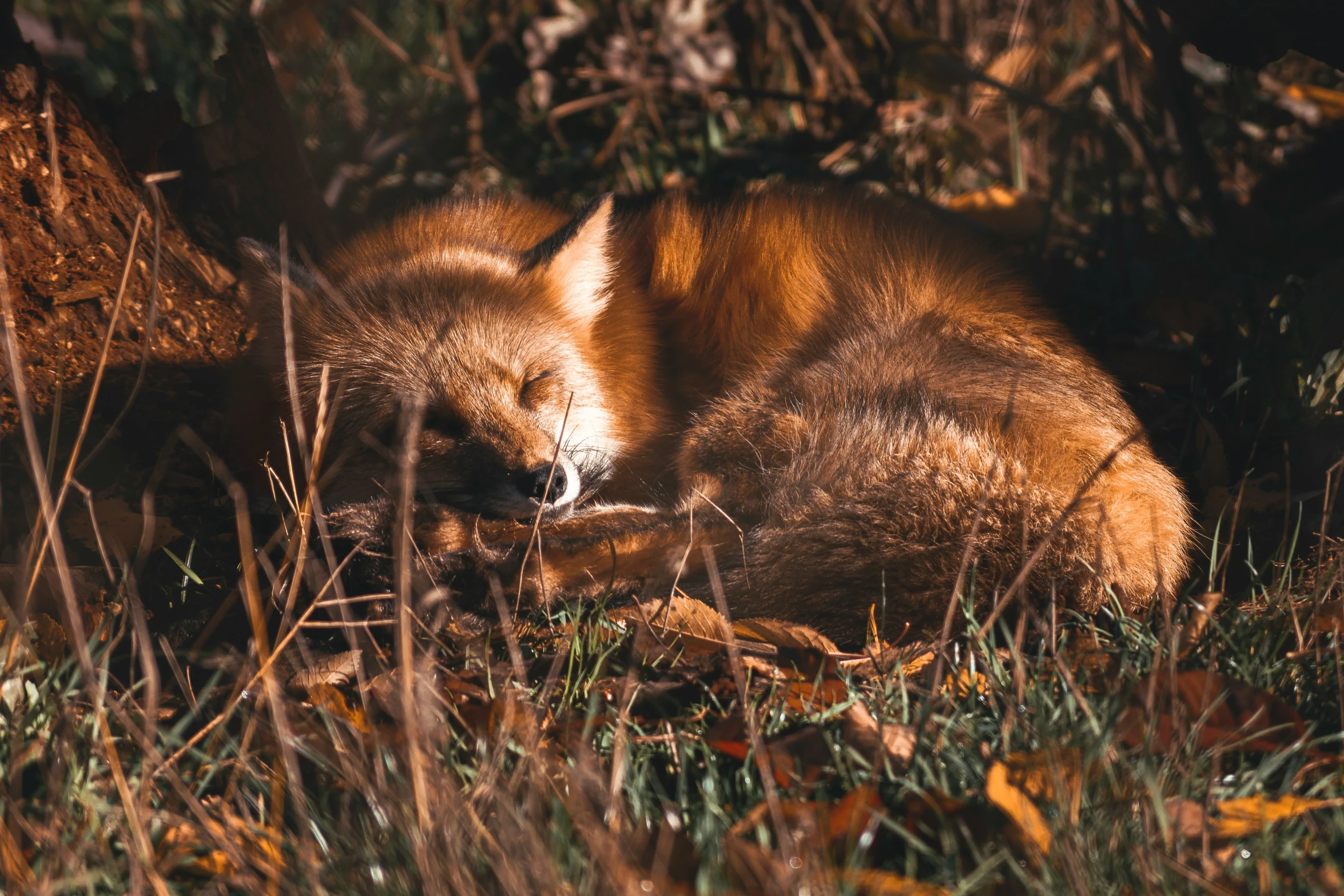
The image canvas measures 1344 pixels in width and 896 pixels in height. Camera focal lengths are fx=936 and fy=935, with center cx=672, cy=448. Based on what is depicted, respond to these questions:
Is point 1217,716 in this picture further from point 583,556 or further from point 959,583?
point 583,556

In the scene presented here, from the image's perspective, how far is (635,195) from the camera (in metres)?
5.11

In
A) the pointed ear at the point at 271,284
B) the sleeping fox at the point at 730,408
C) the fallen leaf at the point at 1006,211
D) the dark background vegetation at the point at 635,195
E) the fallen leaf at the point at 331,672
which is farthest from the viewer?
the fallen leaf at the point at 1006,211

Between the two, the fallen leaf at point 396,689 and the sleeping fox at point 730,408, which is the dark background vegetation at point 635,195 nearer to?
the fallen leaf at point 396,689

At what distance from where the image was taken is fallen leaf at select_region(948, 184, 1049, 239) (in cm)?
454

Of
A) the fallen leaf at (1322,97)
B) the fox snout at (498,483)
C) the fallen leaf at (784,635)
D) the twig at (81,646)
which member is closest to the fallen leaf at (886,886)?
the fallen leaf at (784,635)

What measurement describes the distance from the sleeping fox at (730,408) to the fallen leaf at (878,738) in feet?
1.29

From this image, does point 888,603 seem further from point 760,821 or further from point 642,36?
point 642,36

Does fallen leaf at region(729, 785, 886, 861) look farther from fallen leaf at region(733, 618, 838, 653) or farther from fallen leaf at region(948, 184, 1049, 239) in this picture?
fallen leaf at region(948, 184, 1049, 239)

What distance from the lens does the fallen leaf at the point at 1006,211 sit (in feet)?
14.9

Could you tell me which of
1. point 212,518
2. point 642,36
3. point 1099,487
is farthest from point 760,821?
point 642,36

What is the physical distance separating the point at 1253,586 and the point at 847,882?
183 centimetres

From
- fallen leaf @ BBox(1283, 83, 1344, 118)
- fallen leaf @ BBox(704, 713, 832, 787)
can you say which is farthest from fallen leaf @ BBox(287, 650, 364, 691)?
fallen leaf @ BBox(1283, 83, 1344, 118)

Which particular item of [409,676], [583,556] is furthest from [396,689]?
[583,556]

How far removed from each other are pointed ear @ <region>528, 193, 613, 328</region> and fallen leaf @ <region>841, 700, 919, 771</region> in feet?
6.09
